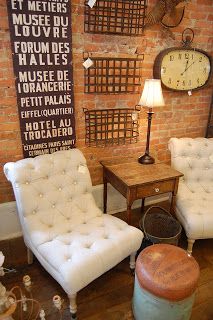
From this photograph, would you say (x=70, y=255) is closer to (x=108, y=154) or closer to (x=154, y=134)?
(x=108, y=154)

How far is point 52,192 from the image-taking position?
2.00m

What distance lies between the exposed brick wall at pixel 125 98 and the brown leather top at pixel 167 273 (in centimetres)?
118

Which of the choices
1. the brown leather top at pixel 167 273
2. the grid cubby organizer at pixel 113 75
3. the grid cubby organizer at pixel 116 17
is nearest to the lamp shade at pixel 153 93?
→ the grid cubby organizer at pixel 113 75

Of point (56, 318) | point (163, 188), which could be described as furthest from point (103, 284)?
point (163, 188)

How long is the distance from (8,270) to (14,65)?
1.55 metres

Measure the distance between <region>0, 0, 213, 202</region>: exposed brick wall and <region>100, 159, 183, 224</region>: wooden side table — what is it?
27 cm

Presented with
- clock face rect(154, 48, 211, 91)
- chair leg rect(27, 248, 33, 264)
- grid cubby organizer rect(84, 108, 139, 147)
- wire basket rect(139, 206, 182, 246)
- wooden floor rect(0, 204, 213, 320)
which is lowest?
wooden floor rect(0, 204, 213, 320)

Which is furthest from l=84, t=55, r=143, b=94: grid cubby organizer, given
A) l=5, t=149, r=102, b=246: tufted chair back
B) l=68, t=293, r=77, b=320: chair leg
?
l=68, t=293, r=77, b=320: chair leg

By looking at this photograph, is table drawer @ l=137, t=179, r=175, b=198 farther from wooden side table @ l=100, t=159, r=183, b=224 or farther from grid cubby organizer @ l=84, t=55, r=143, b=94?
grid cubby organizer @ l=84, t=55, r=143, b=94

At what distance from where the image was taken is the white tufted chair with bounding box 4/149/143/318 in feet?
5.16

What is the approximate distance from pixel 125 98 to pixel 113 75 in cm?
25

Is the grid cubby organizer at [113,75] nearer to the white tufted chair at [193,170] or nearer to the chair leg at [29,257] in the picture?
the white tufted chair at [193,170]

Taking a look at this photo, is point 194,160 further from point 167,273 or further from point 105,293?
point 105,293

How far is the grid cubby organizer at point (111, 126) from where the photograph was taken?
93.0 inches
